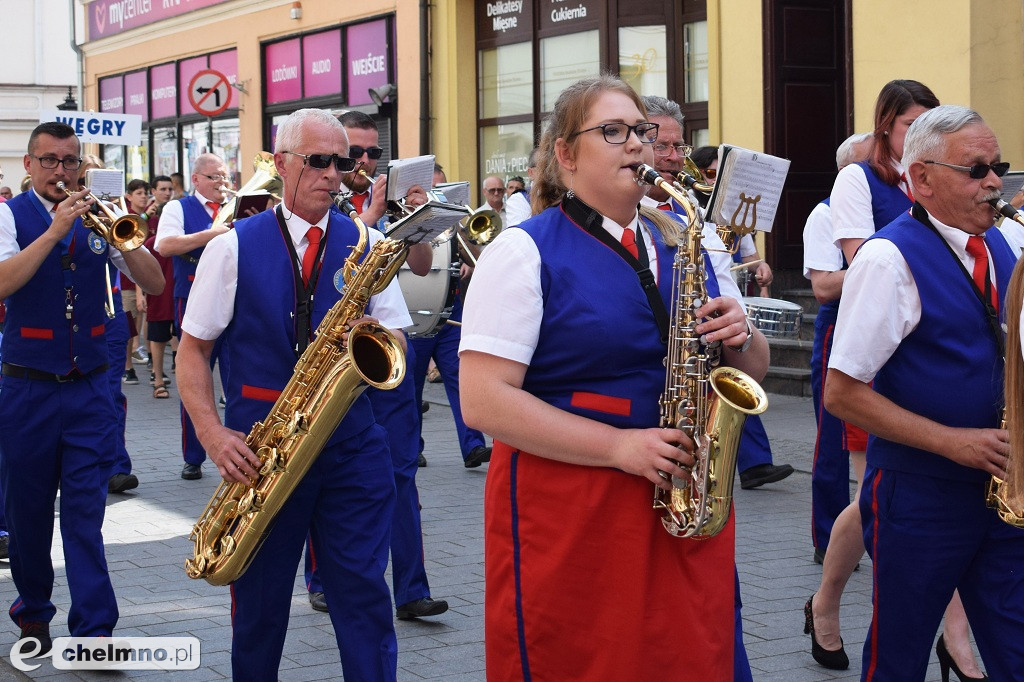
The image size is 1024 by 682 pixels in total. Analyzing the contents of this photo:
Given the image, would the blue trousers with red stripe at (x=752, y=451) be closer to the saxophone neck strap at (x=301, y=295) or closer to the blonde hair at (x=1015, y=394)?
the saxophone neck strap at (x=301, y=295)

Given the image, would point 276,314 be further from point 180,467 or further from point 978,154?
point 180,467

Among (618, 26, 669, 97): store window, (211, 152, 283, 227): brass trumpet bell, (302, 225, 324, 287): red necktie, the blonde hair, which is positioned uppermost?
(618, 26, 669, 97): store window

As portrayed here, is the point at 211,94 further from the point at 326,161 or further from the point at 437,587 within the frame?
the point at 326,161

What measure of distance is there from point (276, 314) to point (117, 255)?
1944 mm

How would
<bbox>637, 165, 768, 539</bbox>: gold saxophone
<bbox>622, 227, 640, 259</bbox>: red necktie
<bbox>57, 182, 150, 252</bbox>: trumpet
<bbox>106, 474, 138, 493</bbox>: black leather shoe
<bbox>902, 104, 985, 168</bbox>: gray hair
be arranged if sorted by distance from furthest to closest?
<bbox>106, 474, 138, 493</bbox>: black leather shoe
<bbox>57, 182, 150, 252</bbox>: trumpet
<bbox>902, 104, 985, 168</bbox>: gray hair
<bbox>622, 227, 640, 259</bbox>: red necktie
<bbox>637, 165, 768, 539</bbox>: gold saxophone

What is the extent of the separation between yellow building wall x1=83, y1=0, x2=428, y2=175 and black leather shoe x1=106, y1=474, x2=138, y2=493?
10712 mm

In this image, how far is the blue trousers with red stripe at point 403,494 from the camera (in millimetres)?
6035

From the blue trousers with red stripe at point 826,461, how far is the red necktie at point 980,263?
8.75 feet

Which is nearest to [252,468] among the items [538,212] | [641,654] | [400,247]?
[400,247]

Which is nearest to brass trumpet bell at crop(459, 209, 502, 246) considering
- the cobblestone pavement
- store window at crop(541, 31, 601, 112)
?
the cobblestone pavement

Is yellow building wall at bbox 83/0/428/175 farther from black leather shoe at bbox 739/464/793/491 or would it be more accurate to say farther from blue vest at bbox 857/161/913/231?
blue vest at bbox 857/161/913/231

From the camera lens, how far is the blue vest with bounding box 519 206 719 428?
320 centimetres

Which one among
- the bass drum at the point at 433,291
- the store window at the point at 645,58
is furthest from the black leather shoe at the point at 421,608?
the store window at the point at 645,58

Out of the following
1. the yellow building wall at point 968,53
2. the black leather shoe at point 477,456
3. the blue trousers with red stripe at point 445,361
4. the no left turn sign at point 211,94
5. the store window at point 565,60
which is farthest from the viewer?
the no left turn sign at point 211,94
